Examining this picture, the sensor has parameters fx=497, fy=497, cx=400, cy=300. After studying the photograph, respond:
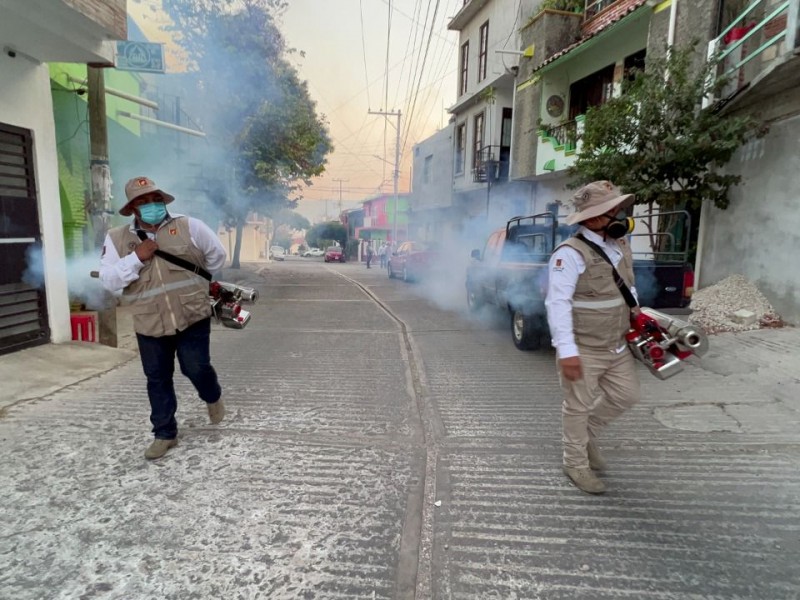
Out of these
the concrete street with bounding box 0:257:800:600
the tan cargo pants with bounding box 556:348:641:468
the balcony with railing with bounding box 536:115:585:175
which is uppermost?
the balcony with railing with bounding box 536:115:585:175

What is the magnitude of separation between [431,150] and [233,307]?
21.0m

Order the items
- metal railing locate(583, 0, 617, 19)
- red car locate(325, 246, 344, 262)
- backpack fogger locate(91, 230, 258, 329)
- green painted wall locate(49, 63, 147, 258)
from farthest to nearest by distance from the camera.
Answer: red car locate(325, 246, 344, 262), metal railing locate(583, 0, 617, 19), green painted wall locate(49, 63, 147, 258), backpack fogger locate(91, 230, 258, 329)

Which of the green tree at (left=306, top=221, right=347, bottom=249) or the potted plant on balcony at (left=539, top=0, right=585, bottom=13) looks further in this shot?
the green tree at (left=306, top=221, right=347, bottom=249)

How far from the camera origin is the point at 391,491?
112 inches

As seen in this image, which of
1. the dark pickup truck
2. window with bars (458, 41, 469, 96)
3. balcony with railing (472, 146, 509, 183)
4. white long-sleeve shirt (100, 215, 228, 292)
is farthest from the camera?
window with bars (458, 41, 469, 96)

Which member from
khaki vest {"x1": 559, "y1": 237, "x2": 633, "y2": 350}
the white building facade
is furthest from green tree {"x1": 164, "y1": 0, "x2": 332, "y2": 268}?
khaki vest {"x1": 559, "y1": 237, "x2": 633, "y2": 350}

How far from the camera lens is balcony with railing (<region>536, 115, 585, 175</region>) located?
1178 cm

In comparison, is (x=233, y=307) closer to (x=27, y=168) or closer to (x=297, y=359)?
(x=297, y=359)

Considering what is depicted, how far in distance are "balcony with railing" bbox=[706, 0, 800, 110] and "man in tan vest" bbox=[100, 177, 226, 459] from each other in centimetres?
653

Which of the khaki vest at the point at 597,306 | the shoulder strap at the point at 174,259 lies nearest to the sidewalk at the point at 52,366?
the shoulder strap at the point at 174,259

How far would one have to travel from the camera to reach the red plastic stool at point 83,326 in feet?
20.0

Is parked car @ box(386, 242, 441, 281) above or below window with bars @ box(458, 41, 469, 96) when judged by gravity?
below

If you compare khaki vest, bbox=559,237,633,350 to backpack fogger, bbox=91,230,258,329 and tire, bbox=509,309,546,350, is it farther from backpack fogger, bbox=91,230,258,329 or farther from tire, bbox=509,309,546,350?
tire, bbox=509,309,546,350

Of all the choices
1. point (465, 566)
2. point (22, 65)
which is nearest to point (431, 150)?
point (22, 65)
